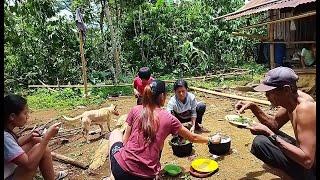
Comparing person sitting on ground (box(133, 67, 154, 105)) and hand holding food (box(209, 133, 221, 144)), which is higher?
person sitting on ground (box(133, 67, 154, 105))

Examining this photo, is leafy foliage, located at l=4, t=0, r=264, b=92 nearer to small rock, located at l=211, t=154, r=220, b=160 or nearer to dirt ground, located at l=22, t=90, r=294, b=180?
dirt ground, located at l=22, t=90, r=294, b=180

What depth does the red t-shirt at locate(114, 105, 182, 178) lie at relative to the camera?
309cm

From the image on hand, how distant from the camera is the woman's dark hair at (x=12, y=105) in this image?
9.21 ft

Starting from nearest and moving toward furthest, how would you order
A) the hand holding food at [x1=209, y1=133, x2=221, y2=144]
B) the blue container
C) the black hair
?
the hand holding food at [x1=209, y1=133, x2=221, y2=144], the black hair, the blue container

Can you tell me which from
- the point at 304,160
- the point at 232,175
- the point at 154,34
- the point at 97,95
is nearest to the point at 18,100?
the point at 304,160

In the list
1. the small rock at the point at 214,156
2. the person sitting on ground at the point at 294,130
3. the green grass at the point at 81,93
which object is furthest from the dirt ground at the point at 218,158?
the green grass at the point at 81,93

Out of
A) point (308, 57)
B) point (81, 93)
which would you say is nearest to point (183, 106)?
point (308, 57)

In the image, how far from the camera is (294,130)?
113 inches

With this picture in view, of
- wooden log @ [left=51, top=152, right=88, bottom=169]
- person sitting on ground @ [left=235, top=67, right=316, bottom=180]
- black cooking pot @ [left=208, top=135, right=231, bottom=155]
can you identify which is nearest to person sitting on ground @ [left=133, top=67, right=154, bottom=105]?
wooden log @ [left=51, top=152, right=88, bottom=169]

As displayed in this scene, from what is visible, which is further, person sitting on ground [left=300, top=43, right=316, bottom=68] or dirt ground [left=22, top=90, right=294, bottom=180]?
person sitting on ground [left=300, top=43, right=316, bottom=68]

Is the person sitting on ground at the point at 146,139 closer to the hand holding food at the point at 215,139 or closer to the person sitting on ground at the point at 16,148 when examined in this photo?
the person sitting on ground at the point at 16,148

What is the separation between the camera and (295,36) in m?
10.4

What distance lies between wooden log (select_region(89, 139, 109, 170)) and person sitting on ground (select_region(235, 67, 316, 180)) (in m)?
2.41

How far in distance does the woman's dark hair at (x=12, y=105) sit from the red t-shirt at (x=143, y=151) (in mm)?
1000
